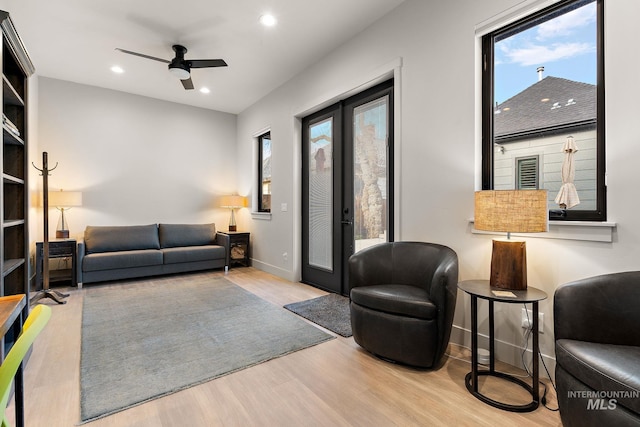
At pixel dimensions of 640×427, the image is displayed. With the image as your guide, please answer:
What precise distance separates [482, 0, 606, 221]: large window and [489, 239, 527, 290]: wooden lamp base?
0.40 metres

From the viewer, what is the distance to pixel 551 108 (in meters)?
2.08

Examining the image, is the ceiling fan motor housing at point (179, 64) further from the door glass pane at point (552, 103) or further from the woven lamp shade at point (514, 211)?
the woven lamp shade at point (514, 211)

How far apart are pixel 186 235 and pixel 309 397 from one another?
429 cm

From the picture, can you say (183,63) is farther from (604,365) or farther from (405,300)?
(604,365)

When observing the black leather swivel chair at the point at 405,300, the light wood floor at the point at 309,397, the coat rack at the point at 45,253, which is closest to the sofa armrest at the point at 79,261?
the coat rack at the point at 45,253

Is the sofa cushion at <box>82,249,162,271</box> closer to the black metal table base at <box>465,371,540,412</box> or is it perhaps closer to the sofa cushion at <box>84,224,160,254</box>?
the sofa cushion at <box>84,224,160,254</box>

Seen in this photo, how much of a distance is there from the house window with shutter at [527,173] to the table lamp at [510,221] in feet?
1.52

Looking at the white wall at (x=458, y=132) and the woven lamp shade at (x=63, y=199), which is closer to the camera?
the white wall at (x=458, y=132)

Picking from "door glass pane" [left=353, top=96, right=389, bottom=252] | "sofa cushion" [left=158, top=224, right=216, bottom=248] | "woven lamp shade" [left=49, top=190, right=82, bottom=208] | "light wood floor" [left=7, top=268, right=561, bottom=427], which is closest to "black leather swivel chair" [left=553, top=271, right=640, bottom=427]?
"light wood floor" [left=7, top=268, right=561, bottom=427]

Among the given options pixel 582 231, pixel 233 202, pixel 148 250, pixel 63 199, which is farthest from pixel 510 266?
pixel 63 199

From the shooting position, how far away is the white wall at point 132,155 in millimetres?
4719

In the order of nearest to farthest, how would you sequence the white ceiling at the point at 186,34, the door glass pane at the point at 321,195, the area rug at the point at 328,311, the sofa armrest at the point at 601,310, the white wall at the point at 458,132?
the sofa armrest at the point at 601,310, the white wall at the point at 458,132, the area rug at the point at 328,311, the white ceiling at the point at 186,34, the door glass pane at the point at 321,195

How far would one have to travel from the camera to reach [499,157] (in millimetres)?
2322

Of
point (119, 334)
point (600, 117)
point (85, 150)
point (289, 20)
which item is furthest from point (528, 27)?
point (85, 150)
